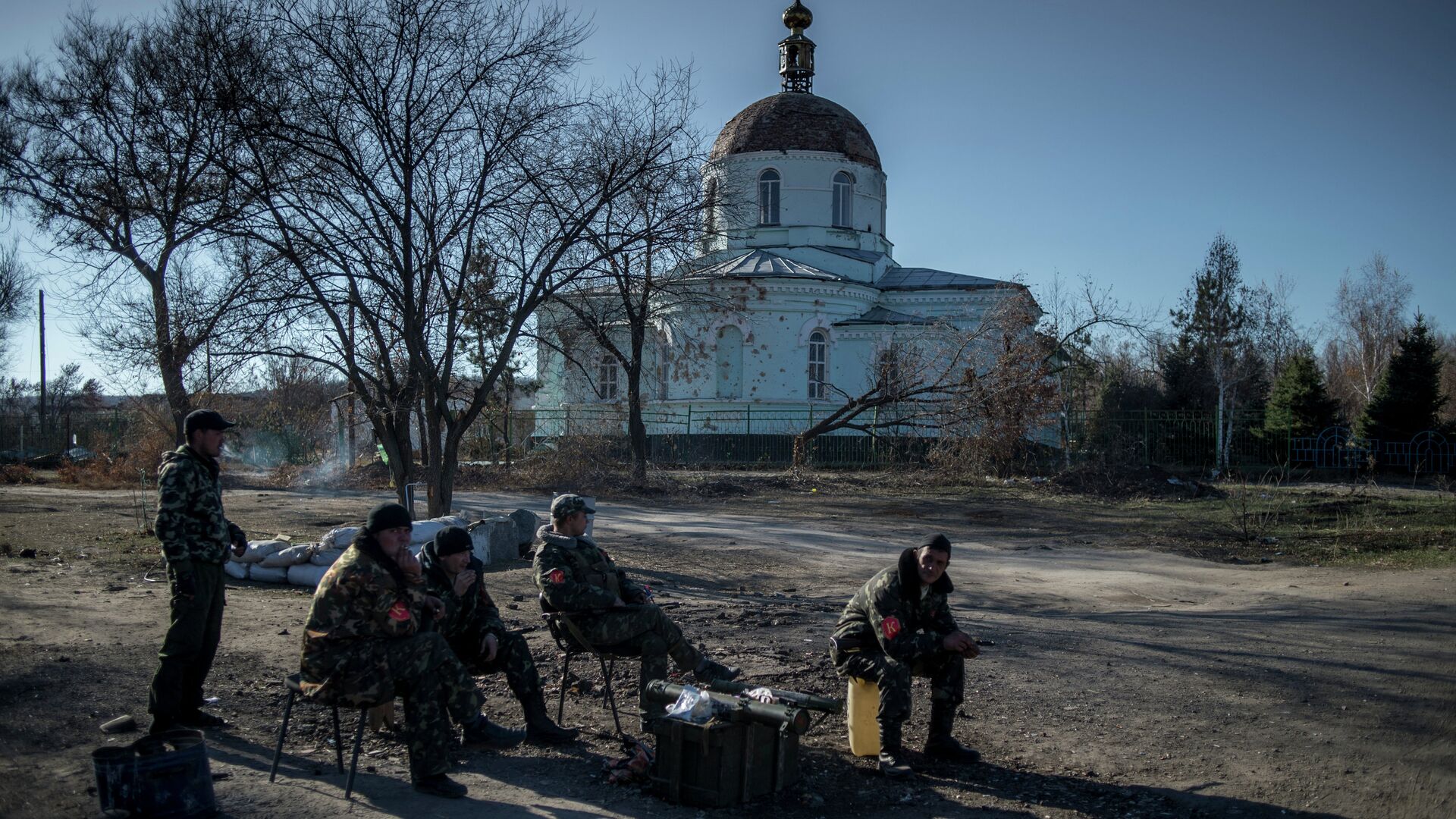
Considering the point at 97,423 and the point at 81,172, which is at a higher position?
the point at 81,172

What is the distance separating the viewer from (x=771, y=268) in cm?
3256

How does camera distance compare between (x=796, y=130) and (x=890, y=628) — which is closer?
(x=890, y=628)

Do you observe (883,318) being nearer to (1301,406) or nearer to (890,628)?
(1301,406)

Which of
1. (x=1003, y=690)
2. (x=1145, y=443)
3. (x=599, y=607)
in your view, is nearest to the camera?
(x=599, y=607)

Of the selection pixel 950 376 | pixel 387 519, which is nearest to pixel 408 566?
pixel 387 519

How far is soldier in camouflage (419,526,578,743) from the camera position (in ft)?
18.3

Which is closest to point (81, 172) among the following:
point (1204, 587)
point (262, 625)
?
point (262, 625)

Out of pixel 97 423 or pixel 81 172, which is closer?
pixel 81 172

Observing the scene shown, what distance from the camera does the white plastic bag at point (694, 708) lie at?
4.86 m

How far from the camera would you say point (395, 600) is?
16.0 feet

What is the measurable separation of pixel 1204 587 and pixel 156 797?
33.7 ft

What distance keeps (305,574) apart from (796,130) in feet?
90.6

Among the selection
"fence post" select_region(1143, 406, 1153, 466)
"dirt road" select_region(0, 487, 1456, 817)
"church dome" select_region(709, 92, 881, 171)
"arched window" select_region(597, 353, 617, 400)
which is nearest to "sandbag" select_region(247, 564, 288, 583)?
"dirt road" select_region(0, 487, 1456, 817)

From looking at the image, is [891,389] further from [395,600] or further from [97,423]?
[97,423]
